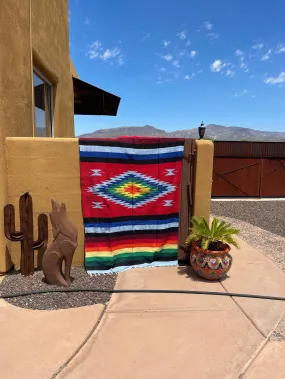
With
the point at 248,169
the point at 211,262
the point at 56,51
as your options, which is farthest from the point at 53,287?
the point at 248,169

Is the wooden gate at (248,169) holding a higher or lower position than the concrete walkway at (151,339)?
higher

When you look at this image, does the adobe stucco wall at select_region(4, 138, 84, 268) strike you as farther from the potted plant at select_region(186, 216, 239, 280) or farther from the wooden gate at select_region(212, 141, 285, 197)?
the wooden gate at select_region(212, 141, 285, 197)

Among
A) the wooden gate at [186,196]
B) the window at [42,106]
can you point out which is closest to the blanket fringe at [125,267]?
the wooden gate at [186,196]

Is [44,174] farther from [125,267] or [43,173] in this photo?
[125,267]

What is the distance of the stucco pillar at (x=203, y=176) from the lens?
4.96m

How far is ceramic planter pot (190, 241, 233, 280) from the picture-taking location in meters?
4.41

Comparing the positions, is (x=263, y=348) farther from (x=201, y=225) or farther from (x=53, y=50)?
(x=53, y=50)

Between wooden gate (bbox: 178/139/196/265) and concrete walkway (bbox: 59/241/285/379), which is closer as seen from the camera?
concrete walkway (bbox: 59/241/285/379)

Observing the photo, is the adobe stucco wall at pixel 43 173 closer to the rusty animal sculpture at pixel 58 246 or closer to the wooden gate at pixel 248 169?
the rusty animal sculpture at pixel 58 246

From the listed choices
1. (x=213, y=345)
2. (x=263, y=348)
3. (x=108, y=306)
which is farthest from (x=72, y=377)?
(x=263, y=348)

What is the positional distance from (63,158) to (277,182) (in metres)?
12.0

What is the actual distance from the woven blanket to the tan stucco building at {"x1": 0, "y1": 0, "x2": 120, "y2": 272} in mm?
1245

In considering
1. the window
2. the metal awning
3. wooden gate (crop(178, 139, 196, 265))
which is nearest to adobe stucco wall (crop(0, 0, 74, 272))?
the window

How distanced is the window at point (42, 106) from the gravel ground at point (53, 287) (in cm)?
296
